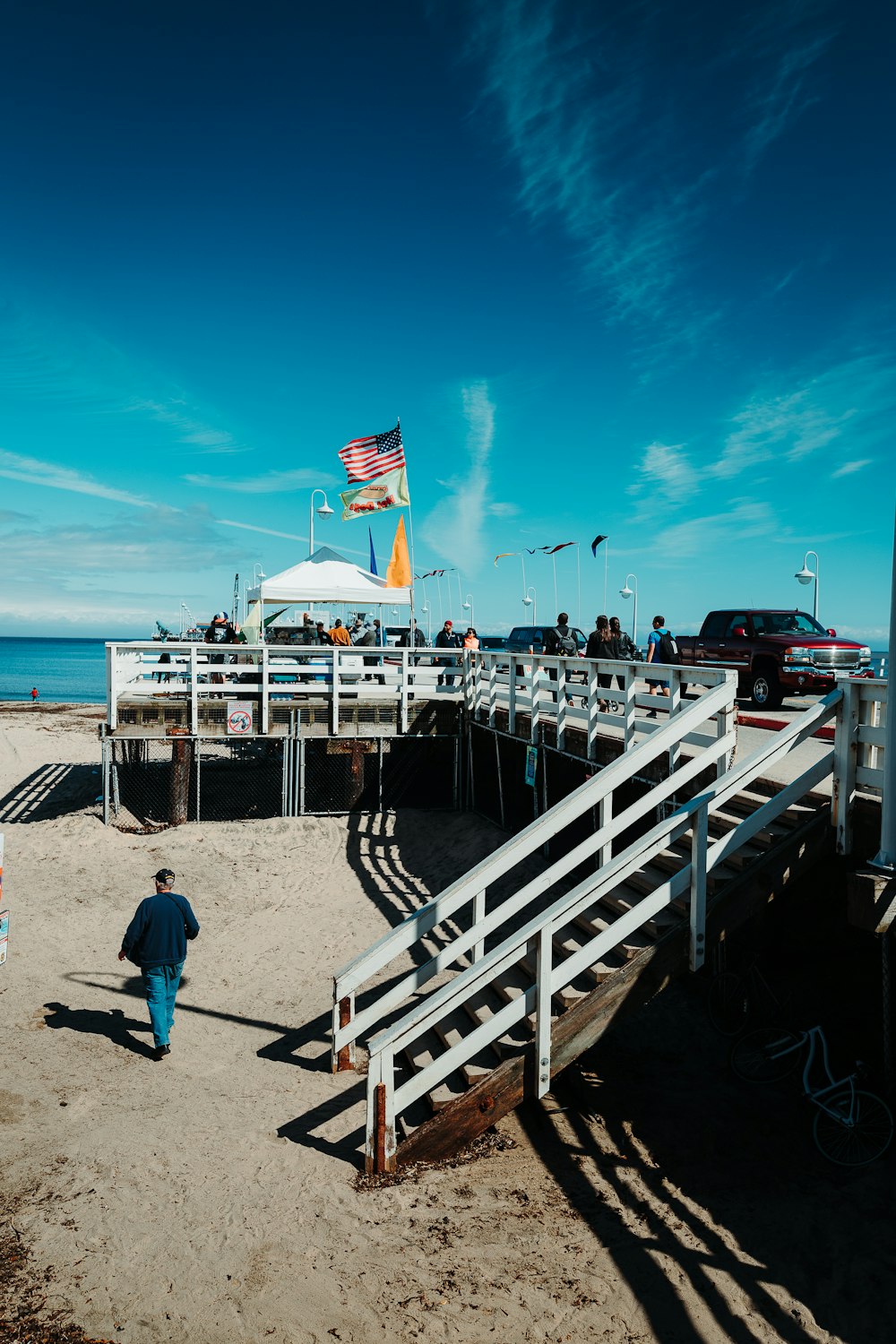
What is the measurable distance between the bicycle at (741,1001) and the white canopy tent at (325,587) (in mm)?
10648

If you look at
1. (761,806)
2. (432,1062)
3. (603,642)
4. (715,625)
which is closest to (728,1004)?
(761,806)

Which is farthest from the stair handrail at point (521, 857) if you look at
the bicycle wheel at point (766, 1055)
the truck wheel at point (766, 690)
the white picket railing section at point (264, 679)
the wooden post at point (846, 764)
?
the truck wheel at point (766, 690)

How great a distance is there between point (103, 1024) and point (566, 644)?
14.6 metres

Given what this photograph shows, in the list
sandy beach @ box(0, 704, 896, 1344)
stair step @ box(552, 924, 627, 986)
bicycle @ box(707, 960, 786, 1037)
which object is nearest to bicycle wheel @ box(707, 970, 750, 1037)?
bicycle @ box(707, 960, 786, 1037)

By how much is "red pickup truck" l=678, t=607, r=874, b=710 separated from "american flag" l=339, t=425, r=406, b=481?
823cm

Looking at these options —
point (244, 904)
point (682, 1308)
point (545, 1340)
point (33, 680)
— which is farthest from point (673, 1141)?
point (33, 680)

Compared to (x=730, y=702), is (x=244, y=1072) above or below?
below

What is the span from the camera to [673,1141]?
7.03 m

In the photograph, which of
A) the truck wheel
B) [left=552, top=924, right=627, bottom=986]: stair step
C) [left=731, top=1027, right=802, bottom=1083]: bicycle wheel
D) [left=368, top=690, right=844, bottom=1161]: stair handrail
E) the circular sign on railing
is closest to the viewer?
[left=368, top=690, right=844, bottom=1161]: stair handrail

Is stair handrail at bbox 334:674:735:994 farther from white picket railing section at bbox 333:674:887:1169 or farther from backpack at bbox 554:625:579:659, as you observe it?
backpack at bbox 554:625:579:659

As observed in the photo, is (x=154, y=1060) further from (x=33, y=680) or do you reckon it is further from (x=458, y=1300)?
(x=33, y=680)

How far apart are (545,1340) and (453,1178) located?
1.55 meters

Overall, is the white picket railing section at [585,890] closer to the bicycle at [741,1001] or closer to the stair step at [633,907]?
the stair step at [633,907]

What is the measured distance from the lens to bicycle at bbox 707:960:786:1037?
820 cm
